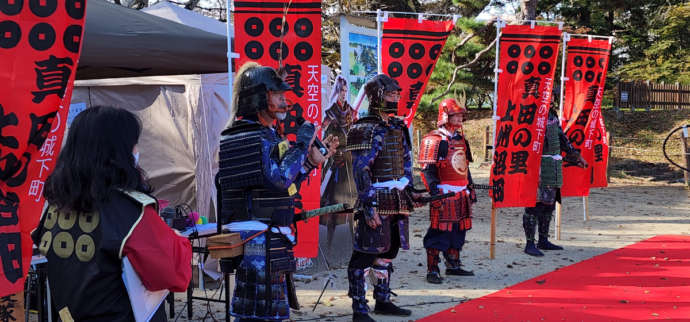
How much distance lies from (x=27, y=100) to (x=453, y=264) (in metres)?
4.89

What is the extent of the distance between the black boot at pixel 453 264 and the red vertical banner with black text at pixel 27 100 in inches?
180

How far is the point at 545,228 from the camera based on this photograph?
8453 mm

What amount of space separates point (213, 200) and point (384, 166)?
226cm

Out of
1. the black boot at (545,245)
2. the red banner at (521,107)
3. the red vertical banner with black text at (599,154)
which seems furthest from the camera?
the red vertical banner with black text at (599,154)

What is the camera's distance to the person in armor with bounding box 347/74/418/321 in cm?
522

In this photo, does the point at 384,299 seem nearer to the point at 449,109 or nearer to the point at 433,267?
the point at 433,267

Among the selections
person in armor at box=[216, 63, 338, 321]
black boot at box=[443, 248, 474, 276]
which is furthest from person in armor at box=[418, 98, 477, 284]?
person in armor at box=[216, 63, 338, 321]

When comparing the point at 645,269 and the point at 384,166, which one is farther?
the point at 645,269

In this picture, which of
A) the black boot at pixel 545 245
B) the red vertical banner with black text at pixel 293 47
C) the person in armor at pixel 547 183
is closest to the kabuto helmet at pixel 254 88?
the red vertical banner with black text at pixel 293 47

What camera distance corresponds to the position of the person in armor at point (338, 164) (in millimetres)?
7141

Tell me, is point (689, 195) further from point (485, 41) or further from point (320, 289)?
point (320, 289)

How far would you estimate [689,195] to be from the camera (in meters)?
14.9

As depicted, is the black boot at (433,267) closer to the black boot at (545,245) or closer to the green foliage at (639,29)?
the black boot at (545,245)

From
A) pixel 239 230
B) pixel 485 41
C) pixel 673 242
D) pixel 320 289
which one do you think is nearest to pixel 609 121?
pixel 485 41
